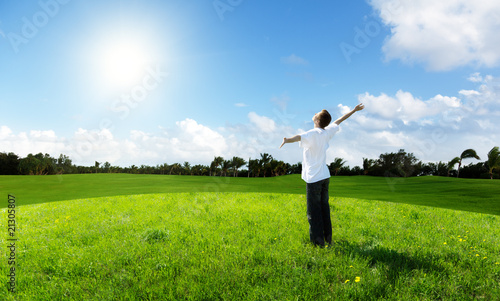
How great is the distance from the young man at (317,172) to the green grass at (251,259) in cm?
43

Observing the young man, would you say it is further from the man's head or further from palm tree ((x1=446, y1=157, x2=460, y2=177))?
palm tree ((x1=446, y1=157, x2=460, y2=177))

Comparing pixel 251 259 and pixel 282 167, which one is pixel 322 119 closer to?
pixel 251 259

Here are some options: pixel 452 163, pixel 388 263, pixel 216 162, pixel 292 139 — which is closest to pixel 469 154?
pixel 452 163

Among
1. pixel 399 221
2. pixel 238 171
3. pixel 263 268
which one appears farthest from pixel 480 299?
pixel 238 171

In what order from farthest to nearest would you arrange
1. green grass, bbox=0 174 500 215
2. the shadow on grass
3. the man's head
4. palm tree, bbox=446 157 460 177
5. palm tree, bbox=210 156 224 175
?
palm tree, bbox=210 156 224 175 → palm tree, bbox=446 157 460 177 → green grass, bbox=0 174 500 215 → the man's head → the shadow on grass

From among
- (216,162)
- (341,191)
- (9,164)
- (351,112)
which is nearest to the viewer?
(351,112)

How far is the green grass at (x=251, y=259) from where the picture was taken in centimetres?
449

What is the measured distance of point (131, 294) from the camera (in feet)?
14.6

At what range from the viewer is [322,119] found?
629cm

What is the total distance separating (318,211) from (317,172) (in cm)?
85

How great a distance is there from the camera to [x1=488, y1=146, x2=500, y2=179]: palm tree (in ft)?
150

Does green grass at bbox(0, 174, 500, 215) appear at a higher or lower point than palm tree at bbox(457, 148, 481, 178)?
lower

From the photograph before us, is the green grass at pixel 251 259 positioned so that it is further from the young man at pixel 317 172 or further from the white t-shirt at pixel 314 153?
the white t-shirt at pixel 314 153

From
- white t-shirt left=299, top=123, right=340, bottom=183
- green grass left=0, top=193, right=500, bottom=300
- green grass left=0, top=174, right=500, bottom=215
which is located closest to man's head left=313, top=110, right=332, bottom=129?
white t-shirt left=299, top=123, right=340, bottom=183
